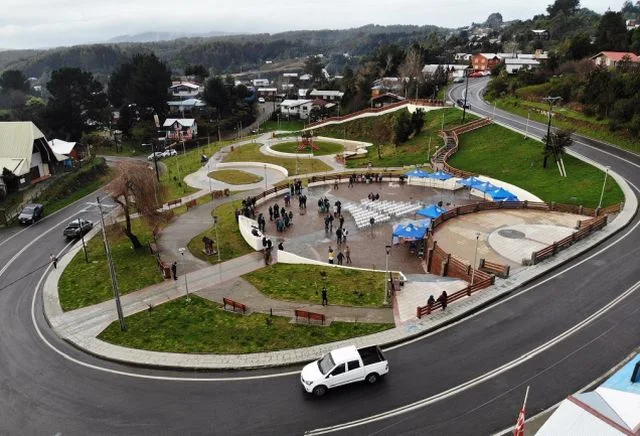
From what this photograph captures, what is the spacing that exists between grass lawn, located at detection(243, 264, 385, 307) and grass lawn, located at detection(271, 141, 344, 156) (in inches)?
1563

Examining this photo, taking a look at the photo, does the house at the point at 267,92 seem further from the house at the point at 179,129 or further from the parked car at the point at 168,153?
the parked car at the point at 168,153

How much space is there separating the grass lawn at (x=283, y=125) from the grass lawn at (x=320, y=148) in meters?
35.4

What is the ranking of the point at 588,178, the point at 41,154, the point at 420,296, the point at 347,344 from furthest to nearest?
1. the point at 41,154
2. the point at 588,178
3. the point at 420,296
4. the point at 347,344

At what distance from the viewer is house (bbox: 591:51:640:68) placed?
2960 inches

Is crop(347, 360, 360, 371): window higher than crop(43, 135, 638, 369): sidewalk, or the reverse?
crop(347, 360, 360, 371): window

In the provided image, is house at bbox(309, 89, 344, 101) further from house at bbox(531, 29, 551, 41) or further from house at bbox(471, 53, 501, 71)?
house at bbox(531, 29, 551, 41)

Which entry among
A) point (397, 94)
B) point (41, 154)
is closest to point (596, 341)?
point (41, 154)

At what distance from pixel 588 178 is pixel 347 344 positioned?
30.9m

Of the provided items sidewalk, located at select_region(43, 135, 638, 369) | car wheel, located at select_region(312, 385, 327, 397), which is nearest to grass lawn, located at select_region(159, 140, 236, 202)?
sidewalk, located at select_region(43, 135, 638, 369)

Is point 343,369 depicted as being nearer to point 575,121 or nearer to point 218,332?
point 218,332

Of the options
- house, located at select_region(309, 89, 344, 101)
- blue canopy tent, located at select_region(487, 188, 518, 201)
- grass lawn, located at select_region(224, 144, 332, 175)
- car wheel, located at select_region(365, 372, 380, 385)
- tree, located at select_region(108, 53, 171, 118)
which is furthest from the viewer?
house, located at select_region(309, 89, 344, 101)

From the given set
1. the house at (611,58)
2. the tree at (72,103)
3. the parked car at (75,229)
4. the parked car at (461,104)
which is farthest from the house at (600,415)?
the tree at (72,103)

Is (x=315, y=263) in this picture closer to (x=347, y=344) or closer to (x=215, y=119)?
(x=347, y=344)

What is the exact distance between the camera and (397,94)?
10106 cm
